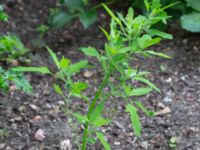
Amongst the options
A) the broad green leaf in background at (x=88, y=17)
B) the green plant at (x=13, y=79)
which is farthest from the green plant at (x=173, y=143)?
the broad green leaf in background at (x=88, y=17)

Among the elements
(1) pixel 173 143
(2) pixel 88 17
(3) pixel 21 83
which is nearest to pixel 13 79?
(3) pixel 21 83

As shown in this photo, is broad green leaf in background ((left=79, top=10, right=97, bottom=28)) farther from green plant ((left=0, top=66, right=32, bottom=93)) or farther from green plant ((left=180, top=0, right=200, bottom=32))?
green plant ((left=0, top=66, right=32, bottom=93))

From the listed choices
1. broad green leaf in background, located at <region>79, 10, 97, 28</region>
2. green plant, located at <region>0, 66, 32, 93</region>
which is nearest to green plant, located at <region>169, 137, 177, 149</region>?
green plant, located at <region>0, 66, 32, 93</region>

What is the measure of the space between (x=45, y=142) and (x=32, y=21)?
51.6 inches

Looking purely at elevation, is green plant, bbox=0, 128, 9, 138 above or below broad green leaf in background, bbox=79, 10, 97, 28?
below

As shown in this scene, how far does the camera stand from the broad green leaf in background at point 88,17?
3.04 meters

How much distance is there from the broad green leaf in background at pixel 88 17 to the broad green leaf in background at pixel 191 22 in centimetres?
61

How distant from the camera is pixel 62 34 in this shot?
3.24 meters

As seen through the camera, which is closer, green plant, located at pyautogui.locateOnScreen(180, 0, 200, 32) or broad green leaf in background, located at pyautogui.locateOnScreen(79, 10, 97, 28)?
green plant, located at pyautogui.locateOnScreen(180, 0, 200, 32)

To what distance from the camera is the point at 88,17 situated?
10.1 ft

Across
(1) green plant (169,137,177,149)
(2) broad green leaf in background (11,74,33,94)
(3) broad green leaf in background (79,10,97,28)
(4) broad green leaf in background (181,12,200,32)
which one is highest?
(2) broad green leaf in background (11,74,33,94)

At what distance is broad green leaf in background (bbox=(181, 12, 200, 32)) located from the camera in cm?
274

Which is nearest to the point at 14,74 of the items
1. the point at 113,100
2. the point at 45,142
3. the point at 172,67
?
the point at 45,142

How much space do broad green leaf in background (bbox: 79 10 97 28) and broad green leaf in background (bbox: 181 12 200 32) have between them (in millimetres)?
606
